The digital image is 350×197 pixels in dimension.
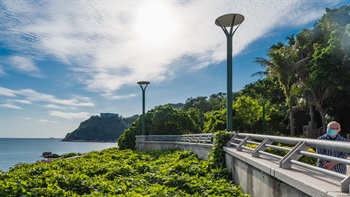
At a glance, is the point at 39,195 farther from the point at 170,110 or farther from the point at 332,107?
the point at 332,107

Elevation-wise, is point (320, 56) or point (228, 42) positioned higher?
point (320, 56)

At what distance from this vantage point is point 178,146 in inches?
750

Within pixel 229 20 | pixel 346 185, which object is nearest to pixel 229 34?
pixel 229 20

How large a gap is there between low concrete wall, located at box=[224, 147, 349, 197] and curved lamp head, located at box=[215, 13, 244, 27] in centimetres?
518

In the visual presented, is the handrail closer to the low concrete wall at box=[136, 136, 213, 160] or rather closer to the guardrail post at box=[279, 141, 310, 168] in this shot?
the low concrete wall at box=[136, 136, 213, 160]

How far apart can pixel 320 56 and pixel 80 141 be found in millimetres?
193625

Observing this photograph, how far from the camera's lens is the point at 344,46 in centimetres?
2244

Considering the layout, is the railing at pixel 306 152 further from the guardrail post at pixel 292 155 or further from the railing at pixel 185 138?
the railing at pixel 185 138

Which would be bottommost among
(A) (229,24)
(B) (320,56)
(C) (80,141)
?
(C) (80,141)

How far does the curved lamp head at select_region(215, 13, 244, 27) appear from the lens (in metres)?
10.5

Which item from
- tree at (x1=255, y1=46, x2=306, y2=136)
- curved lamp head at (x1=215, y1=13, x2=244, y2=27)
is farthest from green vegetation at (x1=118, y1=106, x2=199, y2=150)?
curved lamp head at (x1=215, y1=13, x2=244, y2=27)

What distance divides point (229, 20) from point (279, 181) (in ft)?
23.8

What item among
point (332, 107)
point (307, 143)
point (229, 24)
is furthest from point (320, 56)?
point (307, 143)

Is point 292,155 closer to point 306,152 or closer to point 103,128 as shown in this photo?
point 306,152
